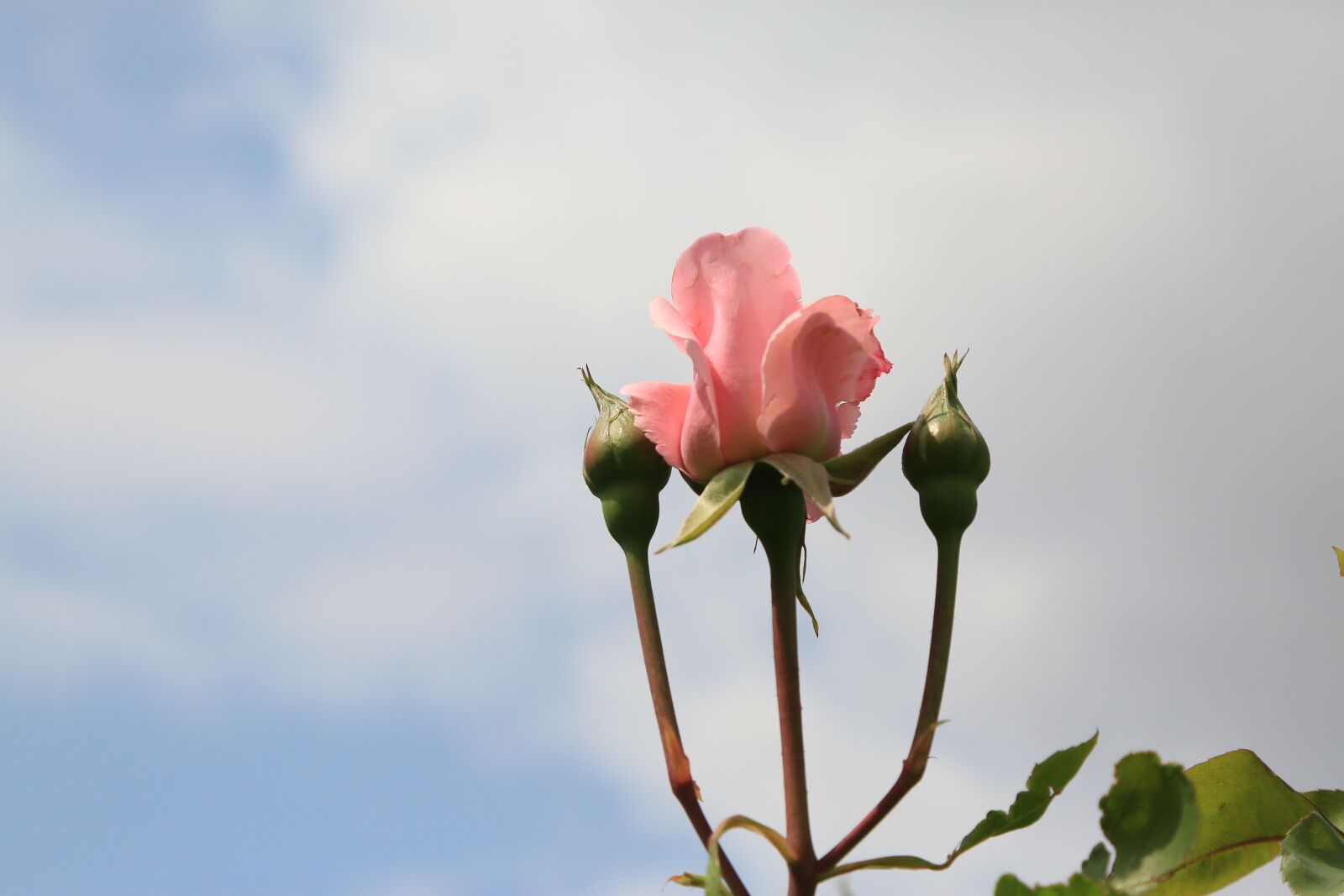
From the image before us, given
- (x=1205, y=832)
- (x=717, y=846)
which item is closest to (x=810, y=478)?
(x=717, y=846)

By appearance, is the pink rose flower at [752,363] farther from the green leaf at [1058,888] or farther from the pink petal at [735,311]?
the green leaf at [1058,888]

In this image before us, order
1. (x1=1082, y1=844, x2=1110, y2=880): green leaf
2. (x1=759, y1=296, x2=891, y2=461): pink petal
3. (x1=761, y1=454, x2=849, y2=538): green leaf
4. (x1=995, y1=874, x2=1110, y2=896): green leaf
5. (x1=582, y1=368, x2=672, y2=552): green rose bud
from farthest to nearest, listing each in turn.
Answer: (x1=582, y1=368, x2=672, y2=552): green rose bud, (x1=759, y1=296, x2=891, y2=461): pink petal, (x1=761, y1=454, x2=849, y2=538): green leaf, (x1=1082, y1=844, x2=1110, y2=880): green leaf, (x1=995, y1=874, x2=1110, y2=896): green leaf

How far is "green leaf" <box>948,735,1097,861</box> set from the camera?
186cm

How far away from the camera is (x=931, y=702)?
1.86 metres

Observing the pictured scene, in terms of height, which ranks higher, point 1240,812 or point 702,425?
point 702,425

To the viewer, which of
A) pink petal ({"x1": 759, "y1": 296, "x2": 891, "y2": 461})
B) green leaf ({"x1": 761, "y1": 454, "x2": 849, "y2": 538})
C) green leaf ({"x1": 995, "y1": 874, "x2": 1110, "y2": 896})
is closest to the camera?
green leaf ({"x1": 995, "y1": 874, "x2": 1110, "y2": 896})

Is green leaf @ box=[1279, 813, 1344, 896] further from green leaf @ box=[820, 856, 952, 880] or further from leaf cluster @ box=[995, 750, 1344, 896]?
green leaf @ box=[820, 856, 952, 880]

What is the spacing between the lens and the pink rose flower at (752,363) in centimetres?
188

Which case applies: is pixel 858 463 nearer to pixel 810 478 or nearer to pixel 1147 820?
pixel 810 478

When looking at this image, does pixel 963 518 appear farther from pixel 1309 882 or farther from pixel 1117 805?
pixel 1309 882

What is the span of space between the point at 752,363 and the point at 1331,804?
1.29 meters

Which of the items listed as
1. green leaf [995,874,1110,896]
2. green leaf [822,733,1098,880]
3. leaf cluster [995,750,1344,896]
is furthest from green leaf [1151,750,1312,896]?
green leaf [995,874,1110,896]

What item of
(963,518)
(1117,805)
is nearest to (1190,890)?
(1117,805)

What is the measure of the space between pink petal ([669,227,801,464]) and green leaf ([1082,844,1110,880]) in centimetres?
76
